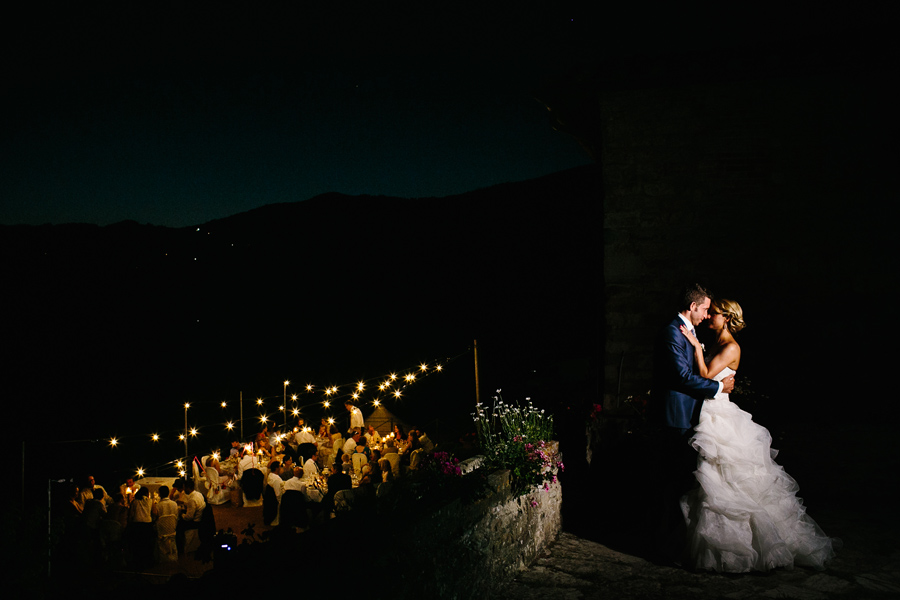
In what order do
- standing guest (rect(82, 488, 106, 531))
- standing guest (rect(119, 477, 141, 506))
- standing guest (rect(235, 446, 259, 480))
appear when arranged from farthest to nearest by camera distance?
standing guest (rect(235, 446, 259, 480)) → standing guest (rect(119, 477, 141, 506)) → standing guest (rect(82, 488, 106, 531))

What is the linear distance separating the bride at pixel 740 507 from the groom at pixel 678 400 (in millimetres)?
131

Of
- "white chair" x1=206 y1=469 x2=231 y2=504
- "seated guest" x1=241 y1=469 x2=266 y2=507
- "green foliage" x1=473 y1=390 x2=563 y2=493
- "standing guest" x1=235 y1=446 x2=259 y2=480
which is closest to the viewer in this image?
"green foliage" x1=473 y1=390 x2=563 y2=493

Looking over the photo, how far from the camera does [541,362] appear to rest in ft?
94.4

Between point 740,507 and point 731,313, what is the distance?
4.85ft

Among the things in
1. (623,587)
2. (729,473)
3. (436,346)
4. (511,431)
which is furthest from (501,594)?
(436,346)

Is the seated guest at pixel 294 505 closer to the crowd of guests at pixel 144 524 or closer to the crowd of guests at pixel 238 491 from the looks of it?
the crowd of guests at pixel 238 491

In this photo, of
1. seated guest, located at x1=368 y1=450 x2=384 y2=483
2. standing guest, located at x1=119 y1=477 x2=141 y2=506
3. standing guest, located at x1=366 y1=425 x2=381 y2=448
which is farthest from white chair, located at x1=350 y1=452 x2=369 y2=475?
standing guest, located at x1=119 y1=477 x2=141 y2=506

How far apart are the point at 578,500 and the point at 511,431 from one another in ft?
4.07

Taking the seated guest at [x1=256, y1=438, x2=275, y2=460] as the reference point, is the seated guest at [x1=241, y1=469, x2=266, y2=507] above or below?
below

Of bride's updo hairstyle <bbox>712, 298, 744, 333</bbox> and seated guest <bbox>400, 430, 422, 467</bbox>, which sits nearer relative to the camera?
bride's updo hairstyle <bbox>712, 298, 744, 333</bbox>

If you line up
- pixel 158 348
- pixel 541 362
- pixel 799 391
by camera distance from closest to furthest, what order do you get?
pixel 799 391 < pixel 541 362 < pixel 158 348

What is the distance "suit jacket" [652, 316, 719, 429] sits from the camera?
464 cm

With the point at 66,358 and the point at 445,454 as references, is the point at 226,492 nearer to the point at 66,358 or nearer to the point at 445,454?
the point at 445,454

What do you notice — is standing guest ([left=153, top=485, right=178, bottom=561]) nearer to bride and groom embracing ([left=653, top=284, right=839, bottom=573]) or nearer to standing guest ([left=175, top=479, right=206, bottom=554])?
standing guest ([left=175, top=479, right=206, bottom=554])
